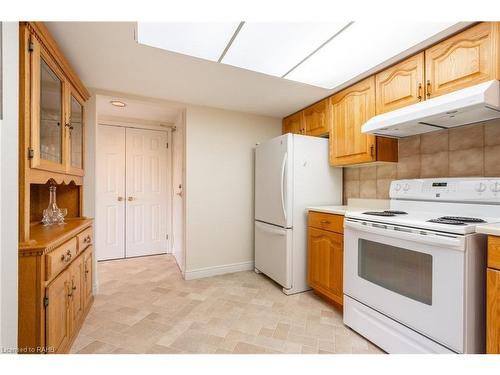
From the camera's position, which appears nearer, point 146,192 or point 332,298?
point 332,298

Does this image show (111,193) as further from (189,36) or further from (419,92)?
(419,92)

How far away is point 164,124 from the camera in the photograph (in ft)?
12.3

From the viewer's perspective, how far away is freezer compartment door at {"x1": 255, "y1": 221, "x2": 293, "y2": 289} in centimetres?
238

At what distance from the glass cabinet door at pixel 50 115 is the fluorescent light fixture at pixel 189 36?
0.62 meters

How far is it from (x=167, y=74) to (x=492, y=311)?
259 cm

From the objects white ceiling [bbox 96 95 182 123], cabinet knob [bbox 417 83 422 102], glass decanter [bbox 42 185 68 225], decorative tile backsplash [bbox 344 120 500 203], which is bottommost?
glass decanter [bbox 42 185 68 225]

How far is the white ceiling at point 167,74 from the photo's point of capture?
150cm

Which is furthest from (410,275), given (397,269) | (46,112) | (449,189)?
(46,112)

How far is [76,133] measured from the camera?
81.1 inches

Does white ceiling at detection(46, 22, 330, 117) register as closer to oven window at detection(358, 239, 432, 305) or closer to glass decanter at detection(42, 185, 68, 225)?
glass decanter at detection(42, 185, 68, 225)

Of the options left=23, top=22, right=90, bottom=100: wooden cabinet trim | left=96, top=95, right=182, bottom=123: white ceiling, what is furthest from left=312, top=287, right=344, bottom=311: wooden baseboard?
left=23, top=22, right=90, bottom=100: wooden cabinet trim

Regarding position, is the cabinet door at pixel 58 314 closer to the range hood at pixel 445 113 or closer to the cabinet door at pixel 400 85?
the range hood at pixel 445 113

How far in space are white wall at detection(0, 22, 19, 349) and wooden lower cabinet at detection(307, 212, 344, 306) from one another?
2.04 metres

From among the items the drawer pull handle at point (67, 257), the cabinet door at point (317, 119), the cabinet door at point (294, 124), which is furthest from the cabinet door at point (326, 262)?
the drawer pull handle at point (67, 257)
